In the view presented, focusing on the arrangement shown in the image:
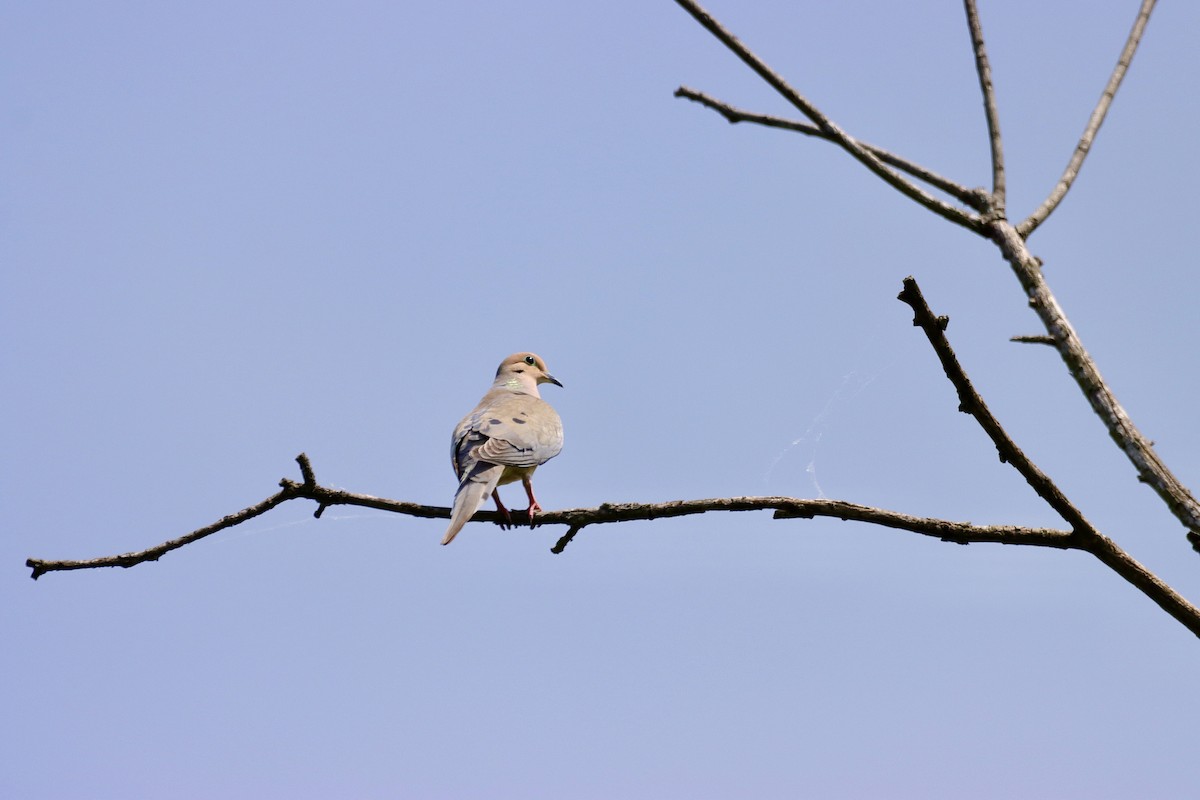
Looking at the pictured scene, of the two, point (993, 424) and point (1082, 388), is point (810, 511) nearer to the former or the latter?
point (993, 424)

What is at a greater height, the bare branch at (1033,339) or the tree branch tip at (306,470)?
the tree branch tip at (306,470)

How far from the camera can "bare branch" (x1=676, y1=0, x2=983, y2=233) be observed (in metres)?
1.58

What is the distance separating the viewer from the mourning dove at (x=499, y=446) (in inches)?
184

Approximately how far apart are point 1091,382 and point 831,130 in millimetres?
572

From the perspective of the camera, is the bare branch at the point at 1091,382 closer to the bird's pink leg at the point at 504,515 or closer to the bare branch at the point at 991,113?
the bare branch at the point at 991,113

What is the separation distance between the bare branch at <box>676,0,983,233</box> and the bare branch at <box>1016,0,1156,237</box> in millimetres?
173

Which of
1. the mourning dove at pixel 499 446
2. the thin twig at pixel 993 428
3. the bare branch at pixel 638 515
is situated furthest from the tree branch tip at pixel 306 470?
the thin twig at pixel 993 428

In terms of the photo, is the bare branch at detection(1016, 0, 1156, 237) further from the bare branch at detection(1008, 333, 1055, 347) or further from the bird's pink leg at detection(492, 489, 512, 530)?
the bird's pink leg at detection(492, 489, 512, 530)

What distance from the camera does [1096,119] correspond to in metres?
1.79

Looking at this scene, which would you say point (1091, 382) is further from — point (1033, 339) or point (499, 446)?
point (499, 446)

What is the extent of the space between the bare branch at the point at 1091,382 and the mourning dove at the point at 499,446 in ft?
9.29

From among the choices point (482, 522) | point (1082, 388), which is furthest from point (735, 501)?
point (482, 522)

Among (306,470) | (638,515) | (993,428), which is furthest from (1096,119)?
(306,470)

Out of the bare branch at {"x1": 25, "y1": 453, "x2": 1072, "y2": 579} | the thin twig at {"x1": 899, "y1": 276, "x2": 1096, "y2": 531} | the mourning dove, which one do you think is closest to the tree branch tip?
the bare branch at {"x1": 25, "y1": 453, "x2": 1072, "y2": 579}
